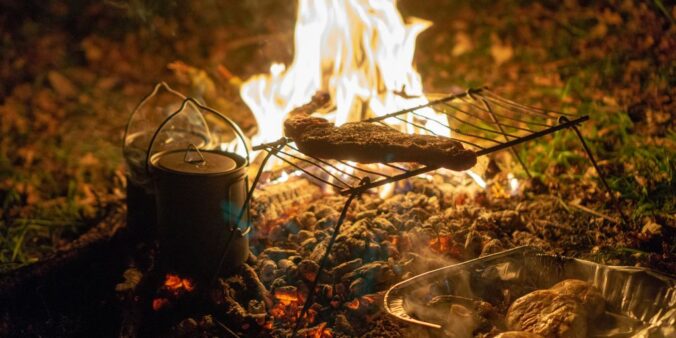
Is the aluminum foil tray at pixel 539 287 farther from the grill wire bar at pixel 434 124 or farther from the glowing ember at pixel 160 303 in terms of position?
the glowing ember at pixel 160 303

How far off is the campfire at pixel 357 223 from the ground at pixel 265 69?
5 centimetres

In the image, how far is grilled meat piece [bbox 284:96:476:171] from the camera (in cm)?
307

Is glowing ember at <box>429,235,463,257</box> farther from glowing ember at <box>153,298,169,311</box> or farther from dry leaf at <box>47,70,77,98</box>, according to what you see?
dry leaf at <box>47,70,77,98</box>

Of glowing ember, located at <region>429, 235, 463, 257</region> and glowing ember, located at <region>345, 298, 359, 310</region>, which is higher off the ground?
glowing ember, located at <region>429, 235, 463, 257</region>

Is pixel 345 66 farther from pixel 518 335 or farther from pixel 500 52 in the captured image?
pixel 500 52

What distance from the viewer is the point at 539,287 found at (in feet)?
11.5

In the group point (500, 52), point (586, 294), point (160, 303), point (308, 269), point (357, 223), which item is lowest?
point (160, 303)

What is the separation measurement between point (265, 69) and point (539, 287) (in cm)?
528

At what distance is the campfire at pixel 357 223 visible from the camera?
322cm

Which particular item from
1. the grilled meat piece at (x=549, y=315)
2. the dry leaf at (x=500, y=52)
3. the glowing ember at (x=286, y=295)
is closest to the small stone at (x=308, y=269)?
the glowing ember at (x=286, y=295)

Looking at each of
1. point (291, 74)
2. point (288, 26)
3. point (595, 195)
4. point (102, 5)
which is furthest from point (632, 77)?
point (102, 5)

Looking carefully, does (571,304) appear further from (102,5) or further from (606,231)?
(102,5)

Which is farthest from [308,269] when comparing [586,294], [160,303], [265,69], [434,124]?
[265,69]

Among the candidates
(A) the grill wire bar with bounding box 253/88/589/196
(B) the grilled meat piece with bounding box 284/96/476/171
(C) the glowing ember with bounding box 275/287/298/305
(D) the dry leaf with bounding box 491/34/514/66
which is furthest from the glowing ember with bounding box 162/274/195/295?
(D) the dry leaf with bounding box 491/34/514/66
